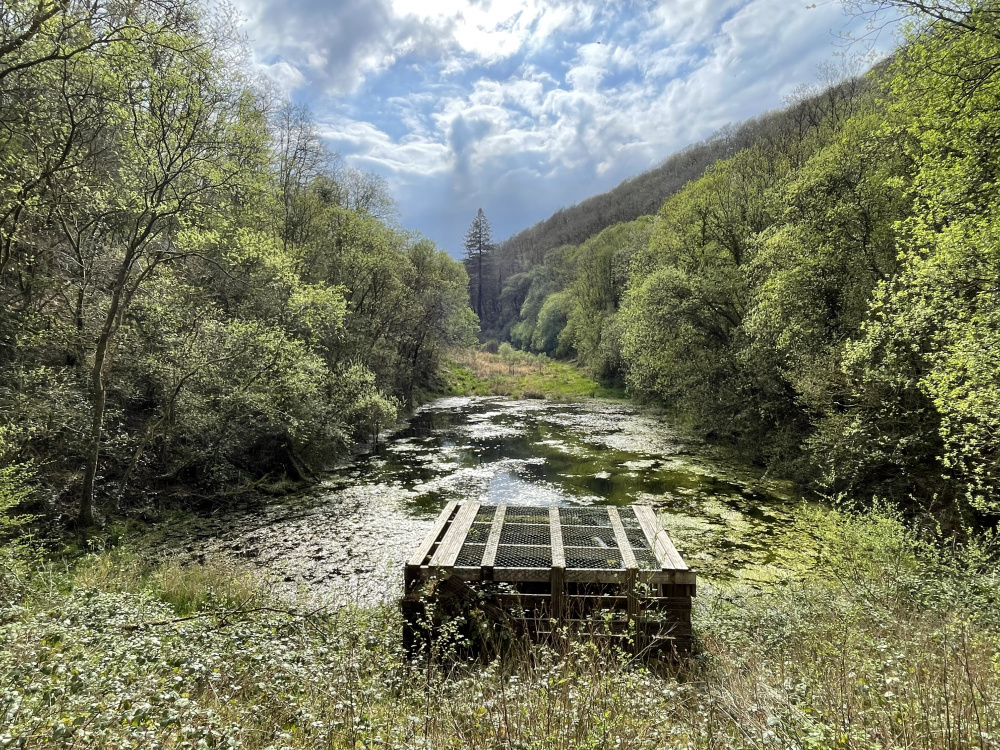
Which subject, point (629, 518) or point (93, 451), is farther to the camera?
point (93, 451)

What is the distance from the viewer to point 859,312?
41.7 ft

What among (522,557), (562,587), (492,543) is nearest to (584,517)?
(522,557)

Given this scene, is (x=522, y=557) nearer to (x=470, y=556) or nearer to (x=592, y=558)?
(x=470, y=556)

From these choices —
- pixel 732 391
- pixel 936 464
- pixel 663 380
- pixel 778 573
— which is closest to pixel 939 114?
pixel 936 464

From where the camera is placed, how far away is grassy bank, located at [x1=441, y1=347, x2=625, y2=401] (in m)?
40.6

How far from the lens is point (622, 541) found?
275 inches

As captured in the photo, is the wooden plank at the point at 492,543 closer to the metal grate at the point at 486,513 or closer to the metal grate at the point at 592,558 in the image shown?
the metal grate at the point at 486,513

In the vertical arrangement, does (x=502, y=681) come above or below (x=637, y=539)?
above

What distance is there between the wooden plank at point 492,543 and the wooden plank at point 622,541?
5.79 ft

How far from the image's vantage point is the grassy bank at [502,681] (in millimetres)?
3102

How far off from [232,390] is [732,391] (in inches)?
693

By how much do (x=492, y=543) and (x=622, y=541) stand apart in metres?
1.93

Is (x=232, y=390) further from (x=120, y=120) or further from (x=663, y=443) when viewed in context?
(x=663, y=443)

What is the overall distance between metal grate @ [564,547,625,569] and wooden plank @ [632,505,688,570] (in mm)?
545
